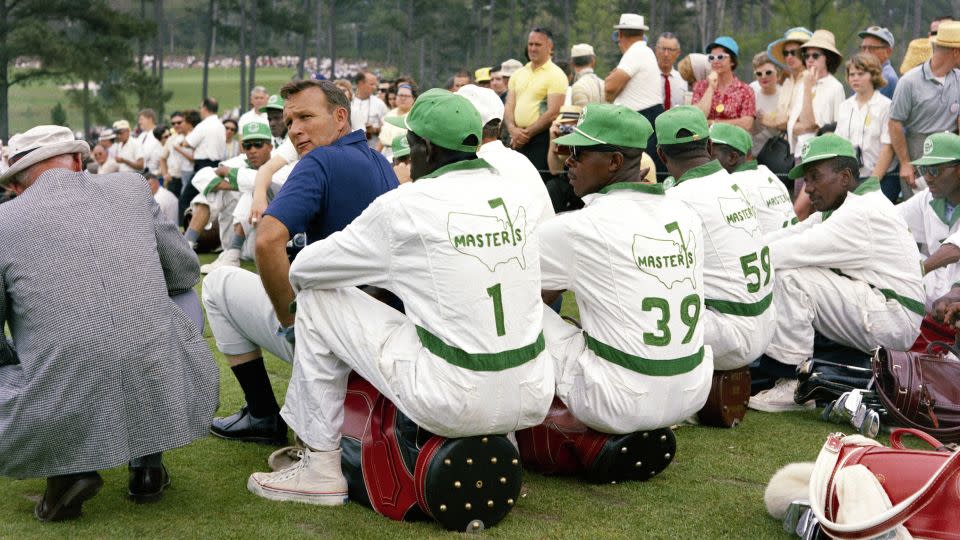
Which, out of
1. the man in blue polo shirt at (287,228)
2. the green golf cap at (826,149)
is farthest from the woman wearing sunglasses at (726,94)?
the man in blue polo shirt at (287,228)

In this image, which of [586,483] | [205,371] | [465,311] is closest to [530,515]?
[586,483]

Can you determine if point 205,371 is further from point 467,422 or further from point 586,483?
point 586,483

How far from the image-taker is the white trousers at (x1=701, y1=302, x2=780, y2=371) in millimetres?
5496

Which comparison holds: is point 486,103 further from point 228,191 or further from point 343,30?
point 343,30

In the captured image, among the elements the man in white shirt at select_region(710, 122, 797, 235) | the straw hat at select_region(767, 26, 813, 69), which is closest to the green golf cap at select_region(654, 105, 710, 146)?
the man in white shirt at select_region(710, 122, 797, 235)

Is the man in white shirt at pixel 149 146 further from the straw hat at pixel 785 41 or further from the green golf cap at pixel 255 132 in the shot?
the straw hat at pixel 785 41

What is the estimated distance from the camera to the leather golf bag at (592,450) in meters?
4.59

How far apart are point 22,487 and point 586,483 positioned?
92.9 inches

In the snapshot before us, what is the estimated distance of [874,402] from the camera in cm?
570

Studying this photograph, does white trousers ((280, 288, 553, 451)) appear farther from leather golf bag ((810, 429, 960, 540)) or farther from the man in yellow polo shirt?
the man in yellow polo shirt

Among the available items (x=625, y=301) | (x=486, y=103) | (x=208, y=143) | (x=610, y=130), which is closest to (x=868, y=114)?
(x=486, y=103)

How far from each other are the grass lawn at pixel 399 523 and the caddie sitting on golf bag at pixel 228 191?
213 inches

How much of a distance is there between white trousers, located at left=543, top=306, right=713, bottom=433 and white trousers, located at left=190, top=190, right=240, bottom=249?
25.8ft

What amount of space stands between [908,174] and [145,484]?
6.79 metres
